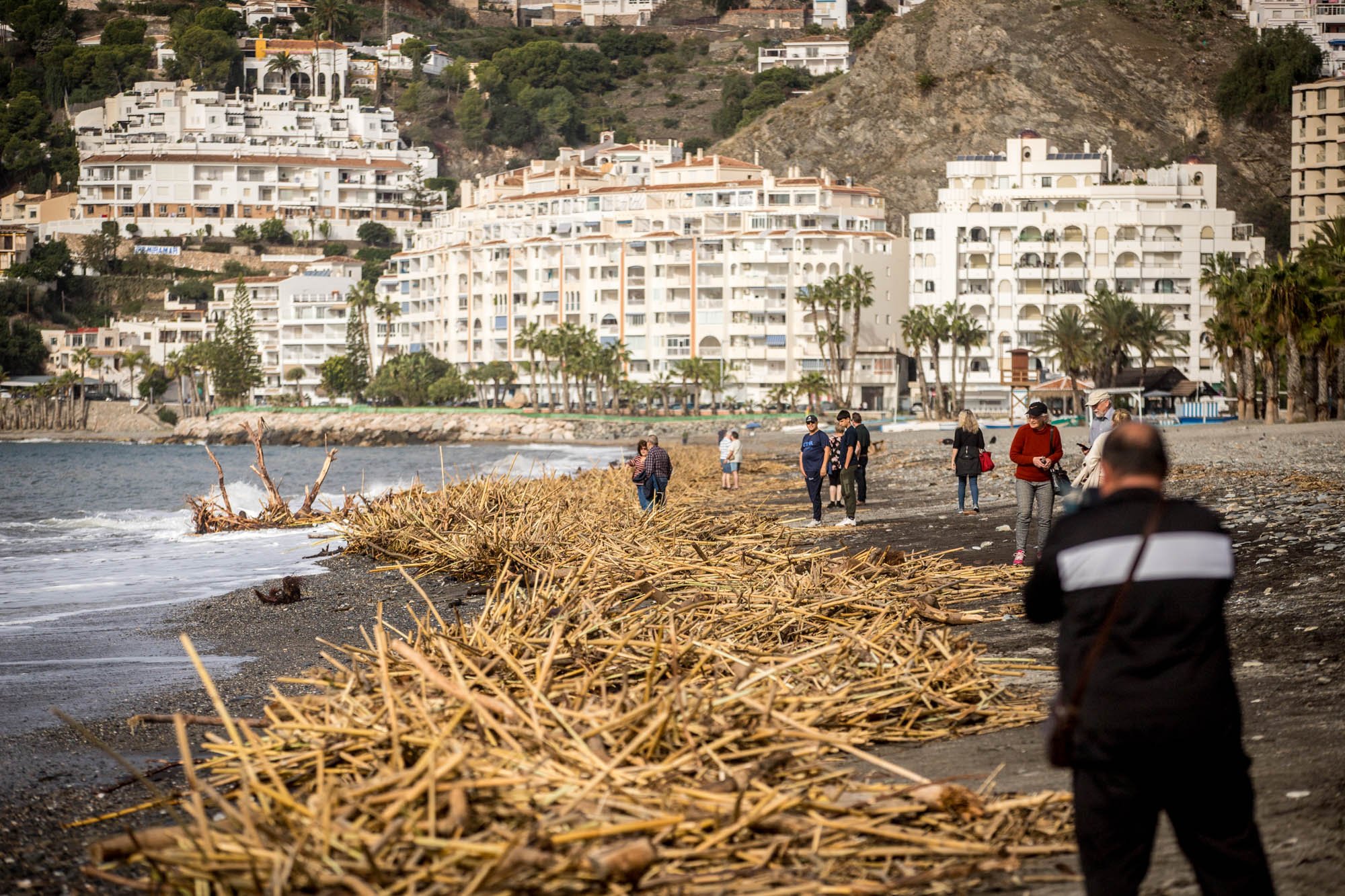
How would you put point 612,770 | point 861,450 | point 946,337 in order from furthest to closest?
point 946,337 < point 861,450 < point 612,770

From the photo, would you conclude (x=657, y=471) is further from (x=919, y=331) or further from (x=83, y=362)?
(x=83, y=362)

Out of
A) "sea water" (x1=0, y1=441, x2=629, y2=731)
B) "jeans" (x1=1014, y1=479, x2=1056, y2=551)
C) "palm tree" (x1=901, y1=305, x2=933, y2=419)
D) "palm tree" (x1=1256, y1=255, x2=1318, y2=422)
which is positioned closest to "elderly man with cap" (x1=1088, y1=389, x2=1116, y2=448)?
"jeans" (x1=1014, y1=479, x2=1056, y2=551)

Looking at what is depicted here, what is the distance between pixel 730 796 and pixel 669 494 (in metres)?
21.0

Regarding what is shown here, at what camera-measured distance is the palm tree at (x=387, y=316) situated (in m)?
127

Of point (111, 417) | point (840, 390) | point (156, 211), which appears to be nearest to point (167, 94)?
point (156, 211)

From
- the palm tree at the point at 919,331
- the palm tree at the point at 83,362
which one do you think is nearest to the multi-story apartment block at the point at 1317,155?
the palm tree at the point at 919,331

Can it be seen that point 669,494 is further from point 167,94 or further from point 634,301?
point 167,94

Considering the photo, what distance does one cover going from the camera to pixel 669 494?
25.9 m

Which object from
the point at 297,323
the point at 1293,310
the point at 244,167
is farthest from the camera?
the point at 244,167

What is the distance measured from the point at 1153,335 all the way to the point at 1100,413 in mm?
75870

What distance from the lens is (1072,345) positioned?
83.4 metres

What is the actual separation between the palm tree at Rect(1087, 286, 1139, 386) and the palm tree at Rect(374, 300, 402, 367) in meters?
66.8

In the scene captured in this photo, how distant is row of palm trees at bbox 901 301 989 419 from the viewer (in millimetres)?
92250

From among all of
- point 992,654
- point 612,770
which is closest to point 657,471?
point 992,654
